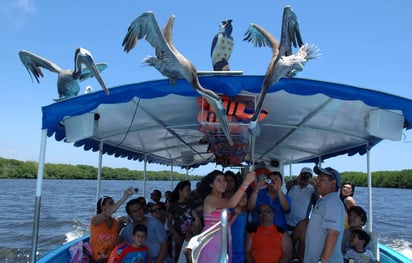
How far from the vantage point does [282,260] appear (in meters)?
3.34

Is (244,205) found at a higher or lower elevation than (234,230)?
higher

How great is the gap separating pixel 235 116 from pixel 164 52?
1.17m

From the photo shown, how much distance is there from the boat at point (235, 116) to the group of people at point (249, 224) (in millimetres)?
645

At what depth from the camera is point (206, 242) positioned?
2.32 m

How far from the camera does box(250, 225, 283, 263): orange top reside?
3316mm

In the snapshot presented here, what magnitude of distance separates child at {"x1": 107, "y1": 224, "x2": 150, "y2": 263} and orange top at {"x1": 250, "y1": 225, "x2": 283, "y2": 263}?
3.54 ft

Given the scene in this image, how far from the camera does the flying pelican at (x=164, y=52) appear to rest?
269cm

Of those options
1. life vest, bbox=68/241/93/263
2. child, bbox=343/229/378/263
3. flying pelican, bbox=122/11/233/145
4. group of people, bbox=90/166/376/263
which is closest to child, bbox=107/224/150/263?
group of people, bbox=90/166/376/263

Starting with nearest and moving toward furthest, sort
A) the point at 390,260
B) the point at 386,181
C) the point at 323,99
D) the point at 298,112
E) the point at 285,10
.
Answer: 1. the point at 285,10
2. the point at 323,99
3. the point at 298,112
4. the point at 390,260
5. the point at 386,181

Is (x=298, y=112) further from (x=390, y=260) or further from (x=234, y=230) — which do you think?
(x=390, y=260)

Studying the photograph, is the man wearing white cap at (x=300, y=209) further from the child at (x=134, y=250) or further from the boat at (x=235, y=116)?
the child at (x=134, y=250)

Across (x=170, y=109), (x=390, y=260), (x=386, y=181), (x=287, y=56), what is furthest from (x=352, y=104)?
(x=386, y=181)

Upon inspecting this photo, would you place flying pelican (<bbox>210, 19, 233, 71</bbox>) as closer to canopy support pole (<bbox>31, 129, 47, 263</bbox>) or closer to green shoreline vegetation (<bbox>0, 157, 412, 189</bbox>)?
canopy support pole (<bbox>31, 129, 47, 263</bbox>)

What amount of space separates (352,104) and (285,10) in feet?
4.76
